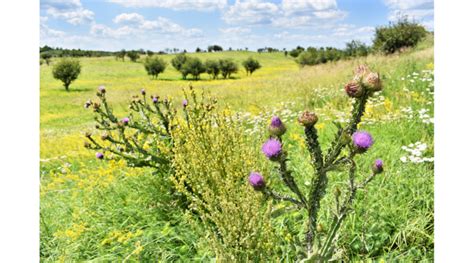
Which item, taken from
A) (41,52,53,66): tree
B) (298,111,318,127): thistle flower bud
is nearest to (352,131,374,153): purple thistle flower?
(298,111,318,127): thistle flower bud

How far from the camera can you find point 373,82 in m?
1.03

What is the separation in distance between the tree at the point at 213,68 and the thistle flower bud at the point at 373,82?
1380cm

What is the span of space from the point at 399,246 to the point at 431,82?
2573 millimetres

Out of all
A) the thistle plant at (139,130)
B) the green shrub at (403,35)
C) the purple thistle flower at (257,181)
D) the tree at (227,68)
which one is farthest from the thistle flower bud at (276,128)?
the tree at (227,68)

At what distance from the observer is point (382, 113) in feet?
12.2

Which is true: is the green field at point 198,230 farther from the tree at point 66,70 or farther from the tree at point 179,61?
the tree at point 66,70

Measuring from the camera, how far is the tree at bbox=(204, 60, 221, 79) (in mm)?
14812

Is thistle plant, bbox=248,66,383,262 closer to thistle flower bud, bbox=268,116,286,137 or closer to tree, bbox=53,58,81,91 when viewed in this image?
thistle flower bud, bbox=268,116,286,137

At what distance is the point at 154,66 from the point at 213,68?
3818mm

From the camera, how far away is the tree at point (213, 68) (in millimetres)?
14812

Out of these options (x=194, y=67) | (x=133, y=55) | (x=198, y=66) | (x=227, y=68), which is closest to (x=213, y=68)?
(x=227, y=68)

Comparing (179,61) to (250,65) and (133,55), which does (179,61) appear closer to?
(250,65)
